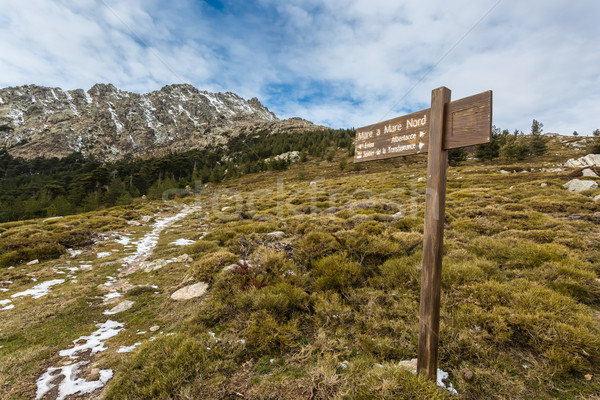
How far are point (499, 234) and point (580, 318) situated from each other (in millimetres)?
5125

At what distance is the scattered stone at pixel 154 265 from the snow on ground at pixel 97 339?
10.7ft

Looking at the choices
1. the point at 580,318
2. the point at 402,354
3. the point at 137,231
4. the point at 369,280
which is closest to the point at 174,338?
the point at 402,354

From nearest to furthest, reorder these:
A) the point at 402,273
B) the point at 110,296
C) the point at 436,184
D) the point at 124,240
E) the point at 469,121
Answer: the point at 469,121
the point at 436,184
the point at 402,273
the point at 110,296
the point at 124,240

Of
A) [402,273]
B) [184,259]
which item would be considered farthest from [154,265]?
[402,273]

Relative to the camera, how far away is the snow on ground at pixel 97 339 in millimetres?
4309

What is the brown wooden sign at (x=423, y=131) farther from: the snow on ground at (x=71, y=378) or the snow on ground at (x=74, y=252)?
the snow on ground at (x=74, y=252)

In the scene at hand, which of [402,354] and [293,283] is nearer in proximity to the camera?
[402,354]

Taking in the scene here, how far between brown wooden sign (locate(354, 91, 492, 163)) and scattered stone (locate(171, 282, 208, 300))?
5.47 metres

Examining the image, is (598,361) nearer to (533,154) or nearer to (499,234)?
(499,234)

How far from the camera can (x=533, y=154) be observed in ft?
163

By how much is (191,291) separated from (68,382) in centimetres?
282

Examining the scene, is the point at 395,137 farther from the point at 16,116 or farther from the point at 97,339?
the point at 16,116

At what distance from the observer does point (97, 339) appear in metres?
4.71

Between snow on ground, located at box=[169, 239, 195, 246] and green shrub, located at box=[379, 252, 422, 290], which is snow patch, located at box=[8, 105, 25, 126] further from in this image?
green shrub, located at box=[379, 252, 422, 290]
